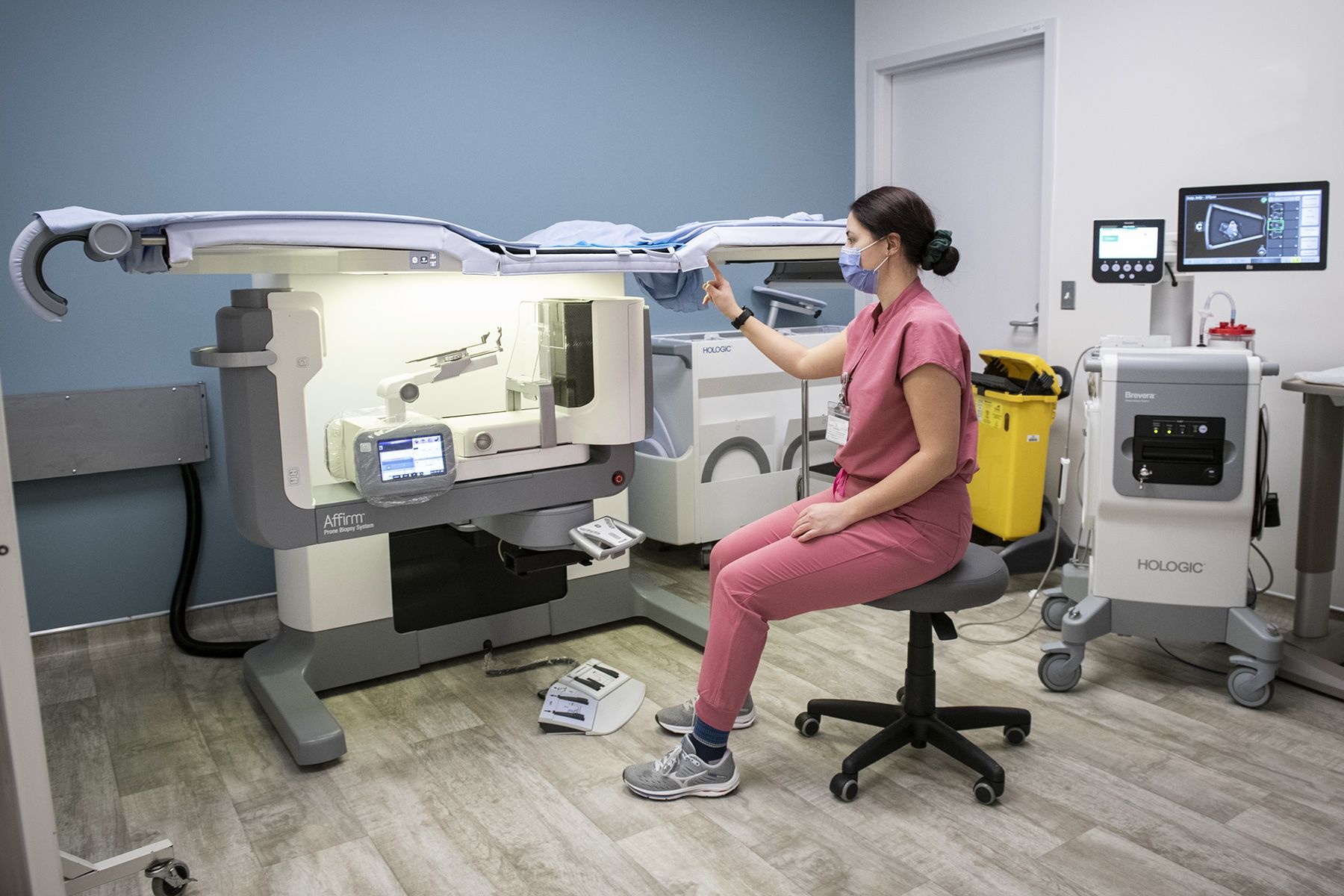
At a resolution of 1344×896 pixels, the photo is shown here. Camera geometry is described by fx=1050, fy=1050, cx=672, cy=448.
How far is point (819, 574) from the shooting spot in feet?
7.14

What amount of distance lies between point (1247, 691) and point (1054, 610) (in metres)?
0.67

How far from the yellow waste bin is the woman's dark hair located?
1.44m

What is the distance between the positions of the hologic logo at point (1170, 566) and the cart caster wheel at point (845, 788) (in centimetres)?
108

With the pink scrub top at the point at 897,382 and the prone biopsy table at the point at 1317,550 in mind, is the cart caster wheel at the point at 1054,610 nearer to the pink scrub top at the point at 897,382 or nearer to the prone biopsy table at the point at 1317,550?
the prone biopsy table at the point at 1317,550

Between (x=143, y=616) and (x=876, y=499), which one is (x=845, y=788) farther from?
(x=143, y=616)

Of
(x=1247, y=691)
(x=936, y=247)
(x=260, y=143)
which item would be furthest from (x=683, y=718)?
(x=260, y=143)

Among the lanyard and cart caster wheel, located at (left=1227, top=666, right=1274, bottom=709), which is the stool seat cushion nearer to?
the lanyard

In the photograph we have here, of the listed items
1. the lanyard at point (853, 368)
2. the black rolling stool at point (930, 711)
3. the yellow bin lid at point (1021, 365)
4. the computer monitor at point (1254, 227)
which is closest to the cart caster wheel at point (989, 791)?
the black rolling stool at point (930, 711)

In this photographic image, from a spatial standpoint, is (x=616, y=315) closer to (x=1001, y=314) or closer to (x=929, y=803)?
(x=929, y=803)

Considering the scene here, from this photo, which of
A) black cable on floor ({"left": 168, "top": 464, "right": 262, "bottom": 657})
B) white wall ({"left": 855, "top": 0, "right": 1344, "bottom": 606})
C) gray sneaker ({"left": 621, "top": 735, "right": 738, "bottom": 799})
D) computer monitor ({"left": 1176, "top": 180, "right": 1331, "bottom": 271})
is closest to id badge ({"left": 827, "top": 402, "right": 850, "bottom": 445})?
computer monitor ({"left": 1176, "top": 180, "right": 1331, "bottom": 271})

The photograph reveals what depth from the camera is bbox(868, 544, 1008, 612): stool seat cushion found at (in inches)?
85.7

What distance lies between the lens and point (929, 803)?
89.4 inches

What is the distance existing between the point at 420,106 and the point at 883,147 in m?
2.20

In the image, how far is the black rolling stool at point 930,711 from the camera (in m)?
2.19
